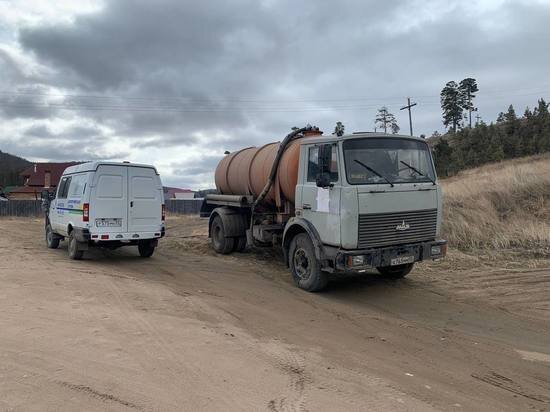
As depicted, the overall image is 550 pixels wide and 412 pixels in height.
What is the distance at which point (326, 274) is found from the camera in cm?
896

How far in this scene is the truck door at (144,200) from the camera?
12.3 m

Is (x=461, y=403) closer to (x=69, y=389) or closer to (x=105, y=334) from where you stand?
(x=69, y=389)

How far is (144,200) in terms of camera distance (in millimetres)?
12492

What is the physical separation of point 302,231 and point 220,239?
469 centimetres

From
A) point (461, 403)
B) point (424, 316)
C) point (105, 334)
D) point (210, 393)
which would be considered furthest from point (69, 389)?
point (424, 316)

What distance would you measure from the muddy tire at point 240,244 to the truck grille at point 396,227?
5.87m

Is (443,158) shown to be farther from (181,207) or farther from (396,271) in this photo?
(396,271)

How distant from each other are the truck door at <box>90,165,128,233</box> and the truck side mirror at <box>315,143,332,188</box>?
18.7 feet

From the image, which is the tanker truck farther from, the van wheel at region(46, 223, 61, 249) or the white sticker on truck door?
the van wheel at region(46, 223, 61, 249)

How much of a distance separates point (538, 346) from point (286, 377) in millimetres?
3423

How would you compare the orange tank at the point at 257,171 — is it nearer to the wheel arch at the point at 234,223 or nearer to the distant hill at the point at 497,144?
the wheel arch at the point at 234,223

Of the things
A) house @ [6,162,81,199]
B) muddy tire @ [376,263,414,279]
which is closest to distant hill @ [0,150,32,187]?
house @ [6,162,81,199]

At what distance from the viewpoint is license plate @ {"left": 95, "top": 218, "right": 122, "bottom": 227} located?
38.8 feet

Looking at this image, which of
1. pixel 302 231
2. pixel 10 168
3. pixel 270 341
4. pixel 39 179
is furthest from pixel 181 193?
pixel 270 341
